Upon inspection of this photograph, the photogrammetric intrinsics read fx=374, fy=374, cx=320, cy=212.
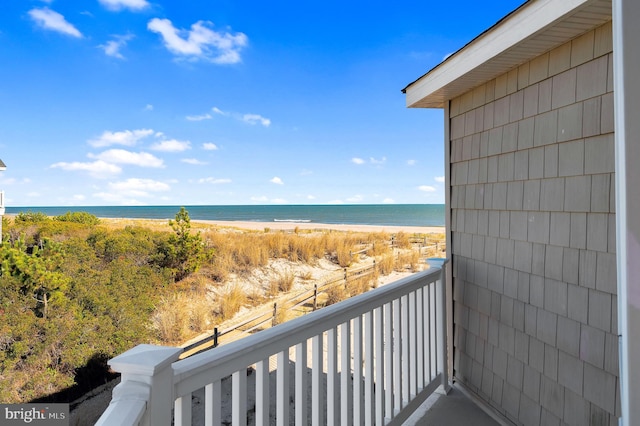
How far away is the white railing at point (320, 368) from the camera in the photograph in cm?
81

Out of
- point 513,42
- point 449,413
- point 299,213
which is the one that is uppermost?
point 513,42

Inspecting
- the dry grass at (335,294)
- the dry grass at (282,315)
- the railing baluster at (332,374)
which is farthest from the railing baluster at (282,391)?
the dry grass at (335,294)

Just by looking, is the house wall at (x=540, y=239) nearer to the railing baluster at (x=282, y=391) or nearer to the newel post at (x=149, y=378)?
the railing baluster at (x=282, y=391)

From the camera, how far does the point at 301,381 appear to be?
4.35 ft

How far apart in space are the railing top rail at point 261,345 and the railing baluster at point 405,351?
0.33 m

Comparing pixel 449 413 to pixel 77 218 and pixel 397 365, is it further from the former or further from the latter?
pixel 77 218

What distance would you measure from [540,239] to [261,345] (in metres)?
1.62

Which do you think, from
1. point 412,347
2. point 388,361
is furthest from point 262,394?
point 412,347

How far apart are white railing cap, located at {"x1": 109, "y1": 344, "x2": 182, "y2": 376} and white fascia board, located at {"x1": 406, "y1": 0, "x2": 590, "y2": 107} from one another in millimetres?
1836

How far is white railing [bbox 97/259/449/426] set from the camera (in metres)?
0.81

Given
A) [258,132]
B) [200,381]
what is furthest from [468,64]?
[258,132]

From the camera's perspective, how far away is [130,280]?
6.43 metres

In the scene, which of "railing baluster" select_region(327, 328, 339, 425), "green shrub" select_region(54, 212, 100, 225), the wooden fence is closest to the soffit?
"railing baluster" select_region(327, 328, 339, 425)

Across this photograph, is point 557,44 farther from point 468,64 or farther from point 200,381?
point 200,381
